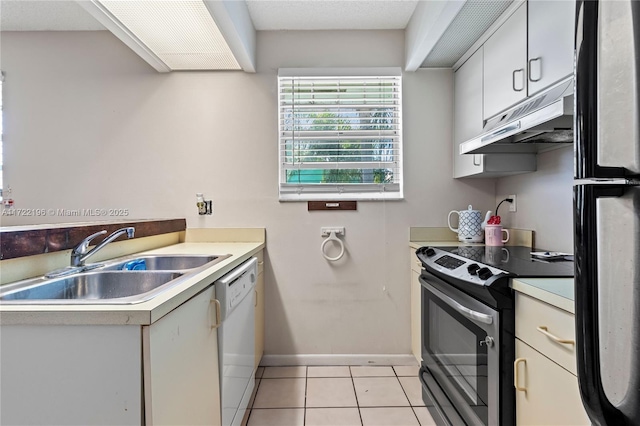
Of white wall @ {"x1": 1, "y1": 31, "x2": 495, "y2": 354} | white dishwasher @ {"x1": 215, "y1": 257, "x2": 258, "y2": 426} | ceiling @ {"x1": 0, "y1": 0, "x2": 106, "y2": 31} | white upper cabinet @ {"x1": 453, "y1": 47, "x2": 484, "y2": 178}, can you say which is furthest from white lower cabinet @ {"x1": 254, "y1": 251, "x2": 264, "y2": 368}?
ceiling @ {"x1": 0, "y1": 0, "x2": 106, "y2": 31}

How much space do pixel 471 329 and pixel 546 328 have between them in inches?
15.0

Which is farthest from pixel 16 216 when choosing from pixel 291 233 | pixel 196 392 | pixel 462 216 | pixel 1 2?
pixel 462 216

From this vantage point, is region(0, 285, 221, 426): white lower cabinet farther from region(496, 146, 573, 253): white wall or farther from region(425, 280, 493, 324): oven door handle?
region(496, 146, 573, 253): white wall

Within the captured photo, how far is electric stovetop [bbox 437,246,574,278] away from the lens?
1143mm

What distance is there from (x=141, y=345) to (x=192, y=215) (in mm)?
1750

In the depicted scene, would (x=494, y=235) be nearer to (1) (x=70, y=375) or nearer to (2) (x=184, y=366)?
(2) (x=184, y=366)

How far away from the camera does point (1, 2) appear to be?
82.7 inches

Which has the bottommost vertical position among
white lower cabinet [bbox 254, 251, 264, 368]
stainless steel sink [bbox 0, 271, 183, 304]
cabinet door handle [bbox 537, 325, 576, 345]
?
white lower cabinet [bbox 254, 251, 264, 368]

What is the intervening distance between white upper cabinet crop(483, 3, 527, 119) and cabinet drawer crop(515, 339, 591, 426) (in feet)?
3.94

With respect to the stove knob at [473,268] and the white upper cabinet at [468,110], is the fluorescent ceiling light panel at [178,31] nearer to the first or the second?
the white upper cabinet at [468,110]

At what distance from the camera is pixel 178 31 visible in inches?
73.7

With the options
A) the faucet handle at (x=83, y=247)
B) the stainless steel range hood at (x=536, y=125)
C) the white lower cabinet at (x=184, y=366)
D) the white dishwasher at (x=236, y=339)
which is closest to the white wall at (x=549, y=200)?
the stainless steel range hood at (x=536, y=125)

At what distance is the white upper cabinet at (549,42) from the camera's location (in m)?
1.24

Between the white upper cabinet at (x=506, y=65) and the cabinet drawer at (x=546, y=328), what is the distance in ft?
3.44
